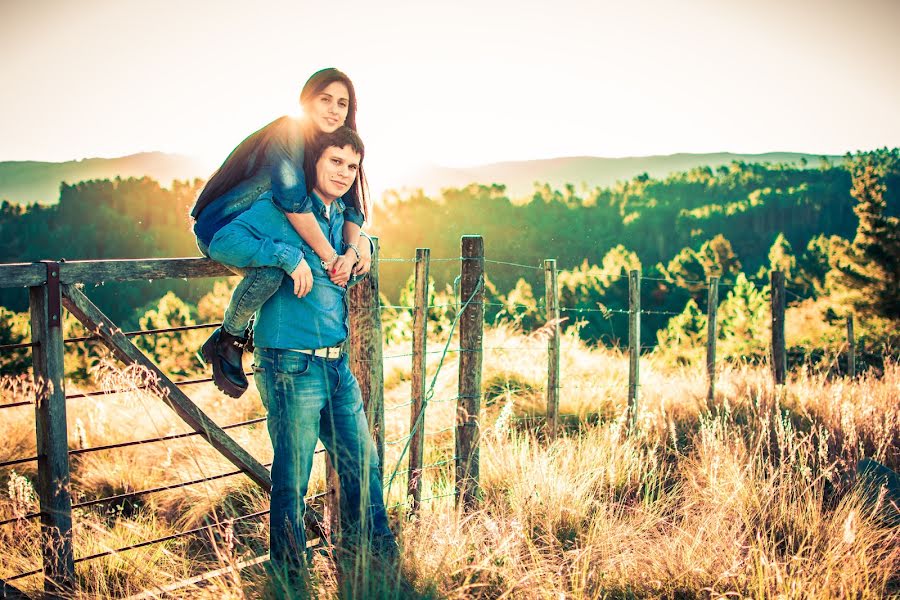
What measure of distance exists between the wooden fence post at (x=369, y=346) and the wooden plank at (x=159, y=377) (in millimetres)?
406

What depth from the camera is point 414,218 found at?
63688 mm

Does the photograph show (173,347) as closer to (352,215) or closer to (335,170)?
(352,215)

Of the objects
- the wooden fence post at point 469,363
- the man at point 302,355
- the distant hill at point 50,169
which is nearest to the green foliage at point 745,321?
the wooden fence post at point 469,363

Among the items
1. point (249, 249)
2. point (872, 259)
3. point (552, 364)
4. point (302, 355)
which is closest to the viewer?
point (249, 249)

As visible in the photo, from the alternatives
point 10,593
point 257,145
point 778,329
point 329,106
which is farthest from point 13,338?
point 329,106

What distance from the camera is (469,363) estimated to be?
4047mm

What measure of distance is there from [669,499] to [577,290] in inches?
974

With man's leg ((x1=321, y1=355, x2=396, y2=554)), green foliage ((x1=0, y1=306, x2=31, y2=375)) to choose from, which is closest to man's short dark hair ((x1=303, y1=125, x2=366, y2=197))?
man's leg ((x1=321, y1=355, x2=396, y2=554))

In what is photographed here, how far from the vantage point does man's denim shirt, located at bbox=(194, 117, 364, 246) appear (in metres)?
2.63

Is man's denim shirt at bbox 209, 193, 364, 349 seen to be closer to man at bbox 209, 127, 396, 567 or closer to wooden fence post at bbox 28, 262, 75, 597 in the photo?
man at bbox 209, 127, 396, 567

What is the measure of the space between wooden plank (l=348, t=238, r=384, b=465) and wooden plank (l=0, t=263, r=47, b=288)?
1230 millimetres

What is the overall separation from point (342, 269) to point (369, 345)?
0.65m

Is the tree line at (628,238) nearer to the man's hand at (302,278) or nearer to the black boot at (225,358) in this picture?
the black boot at (225,358)

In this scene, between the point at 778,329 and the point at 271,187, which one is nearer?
the point at 271,187
